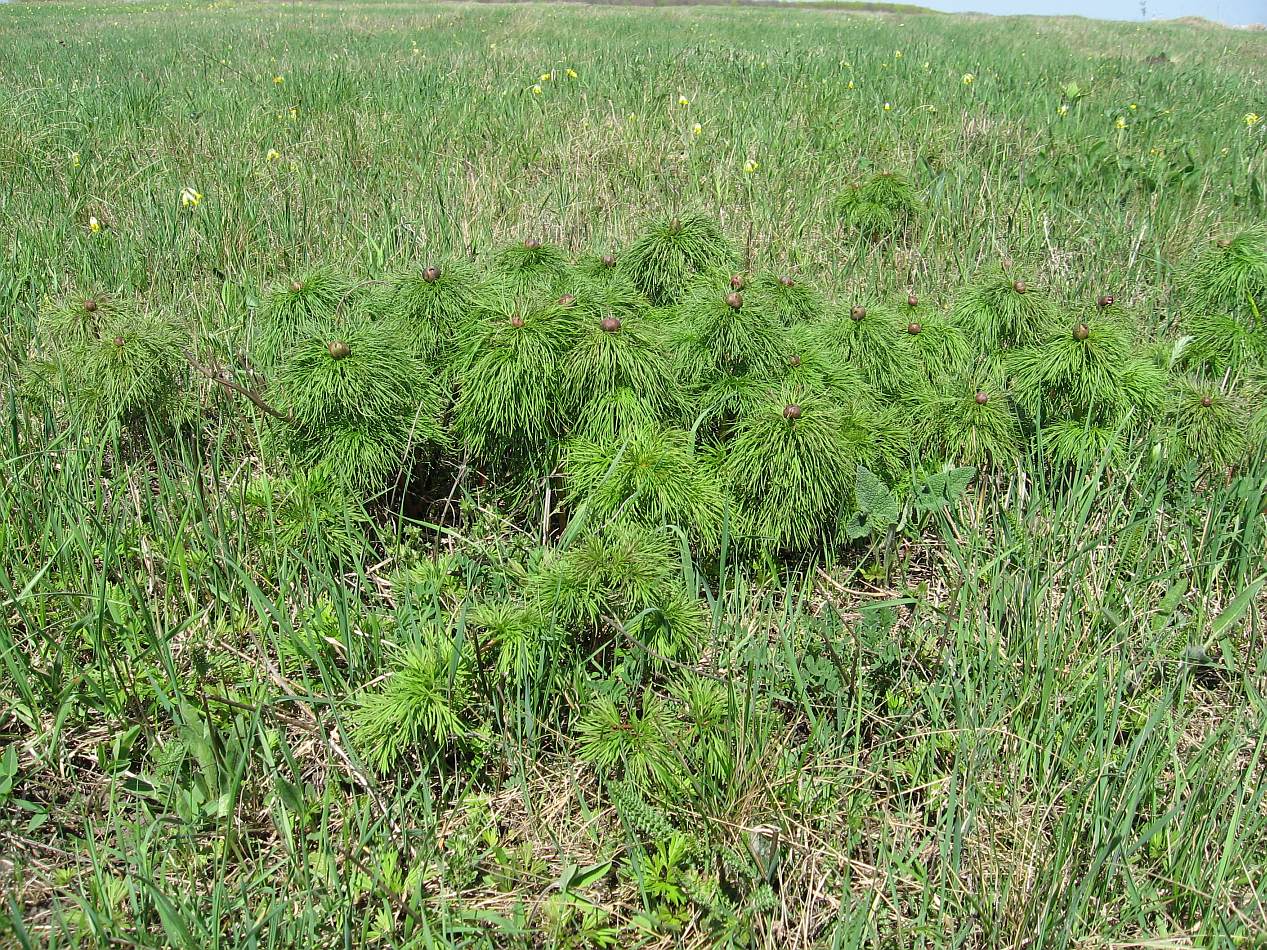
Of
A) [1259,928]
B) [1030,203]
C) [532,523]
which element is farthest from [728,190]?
[1259,928]

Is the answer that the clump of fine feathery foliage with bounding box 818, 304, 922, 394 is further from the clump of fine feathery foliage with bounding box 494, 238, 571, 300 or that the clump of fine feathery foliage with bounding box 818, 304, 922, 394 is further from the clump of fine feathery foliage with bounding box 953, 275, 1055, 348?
the clump of fine feathery foliage with bounding box 494, 238, 571, 300

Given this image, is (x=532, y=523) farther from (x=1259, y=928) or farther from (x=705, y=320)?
(x=1259, y=928)

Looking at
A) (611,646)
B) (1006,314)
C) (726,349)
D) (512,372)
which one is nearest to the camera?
(611,646)

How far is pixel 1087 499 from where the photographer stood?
2033 millimetres

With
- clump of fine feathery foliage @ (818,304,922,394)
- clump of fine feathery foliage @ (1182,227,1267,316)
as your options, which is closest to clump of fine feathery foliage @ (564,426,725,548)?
clump of fine feathery foliage @ (818,304,922,394)

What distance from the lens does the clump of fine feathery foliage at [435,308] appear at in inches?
88.0

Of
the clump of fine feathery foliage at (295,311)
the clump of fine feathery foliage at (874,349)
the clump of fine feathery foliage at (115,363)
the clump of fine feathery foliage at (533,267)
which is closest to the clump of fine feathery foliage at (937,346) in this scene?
the clump of fine feathery foliage at (874,349)

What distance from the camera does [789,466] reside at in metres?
1.92

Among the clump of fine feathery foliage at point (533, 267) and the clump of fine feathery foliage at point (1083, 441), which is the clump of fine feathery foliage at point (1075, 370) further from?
the clump of fine feathery foliage at point (533, 267)

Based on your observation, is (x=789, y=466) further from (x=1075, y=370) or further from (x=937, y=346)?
(x=1075, y=370)

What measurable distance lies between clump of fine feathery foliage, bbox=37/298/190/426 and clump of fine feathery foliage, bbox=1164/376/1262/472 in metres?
2.83

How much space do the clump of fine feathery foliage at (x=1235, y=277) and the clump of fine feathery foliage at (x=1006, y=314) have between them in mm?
809

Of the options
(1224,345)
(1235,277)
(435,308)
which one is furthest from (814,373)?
(1235,277)

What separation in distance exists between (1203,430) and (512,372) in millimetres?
1879
